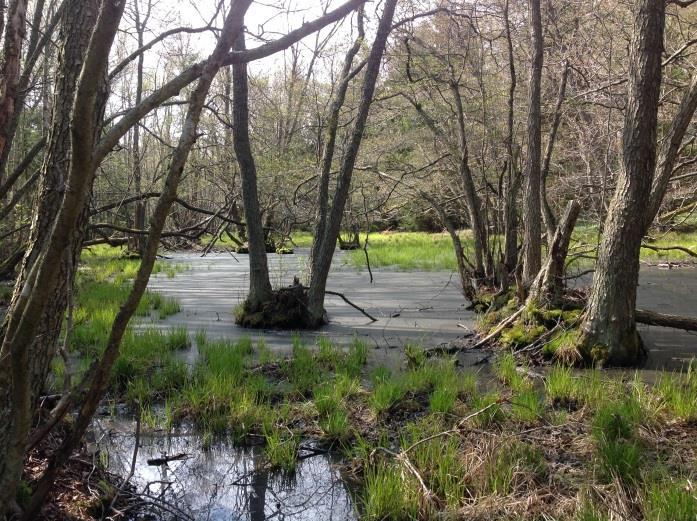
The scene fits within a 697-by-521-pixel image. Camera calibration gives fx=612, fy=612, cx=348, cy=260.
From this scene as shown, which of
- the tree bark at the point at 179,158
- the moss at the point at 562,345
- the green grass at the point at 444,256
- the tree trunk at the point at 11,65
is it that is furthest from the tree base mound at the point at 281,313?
the green grass at the point at 444,256

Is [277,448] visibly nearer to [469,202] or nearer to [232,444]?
[232,444]

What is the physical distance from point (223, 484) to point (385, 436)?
1.21m

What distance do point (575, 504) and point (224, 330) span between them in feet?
20.2

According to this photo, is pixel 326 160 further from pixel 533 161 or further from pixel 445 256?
pixel 445 256

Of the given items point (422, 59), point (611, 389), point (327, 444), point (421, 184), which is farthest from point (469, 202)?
point (327, 444)

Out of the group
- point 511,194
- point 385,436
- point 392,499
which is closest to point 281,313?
point 511,194

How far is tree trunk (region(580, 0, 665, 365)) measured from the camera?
6113 millimetres

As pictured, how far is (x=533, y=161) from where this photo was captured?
888 centimetres

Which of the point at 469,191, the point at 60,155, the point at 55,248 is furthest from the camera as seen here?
the point at 469,191

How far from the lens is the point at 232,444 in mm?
4699

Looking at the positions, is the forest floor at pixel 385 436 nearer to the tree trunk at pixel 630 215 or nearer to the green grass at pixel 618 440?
the green grass at pixel 618 440

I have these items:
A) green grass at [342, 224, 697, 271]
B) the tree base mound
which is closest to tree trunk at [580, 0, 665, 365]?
the tree base mound

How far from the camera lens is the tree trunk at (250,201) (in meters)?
8.97

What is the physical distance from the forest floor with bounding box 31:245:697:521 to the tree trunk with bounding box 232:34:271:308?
2029 millimetres
